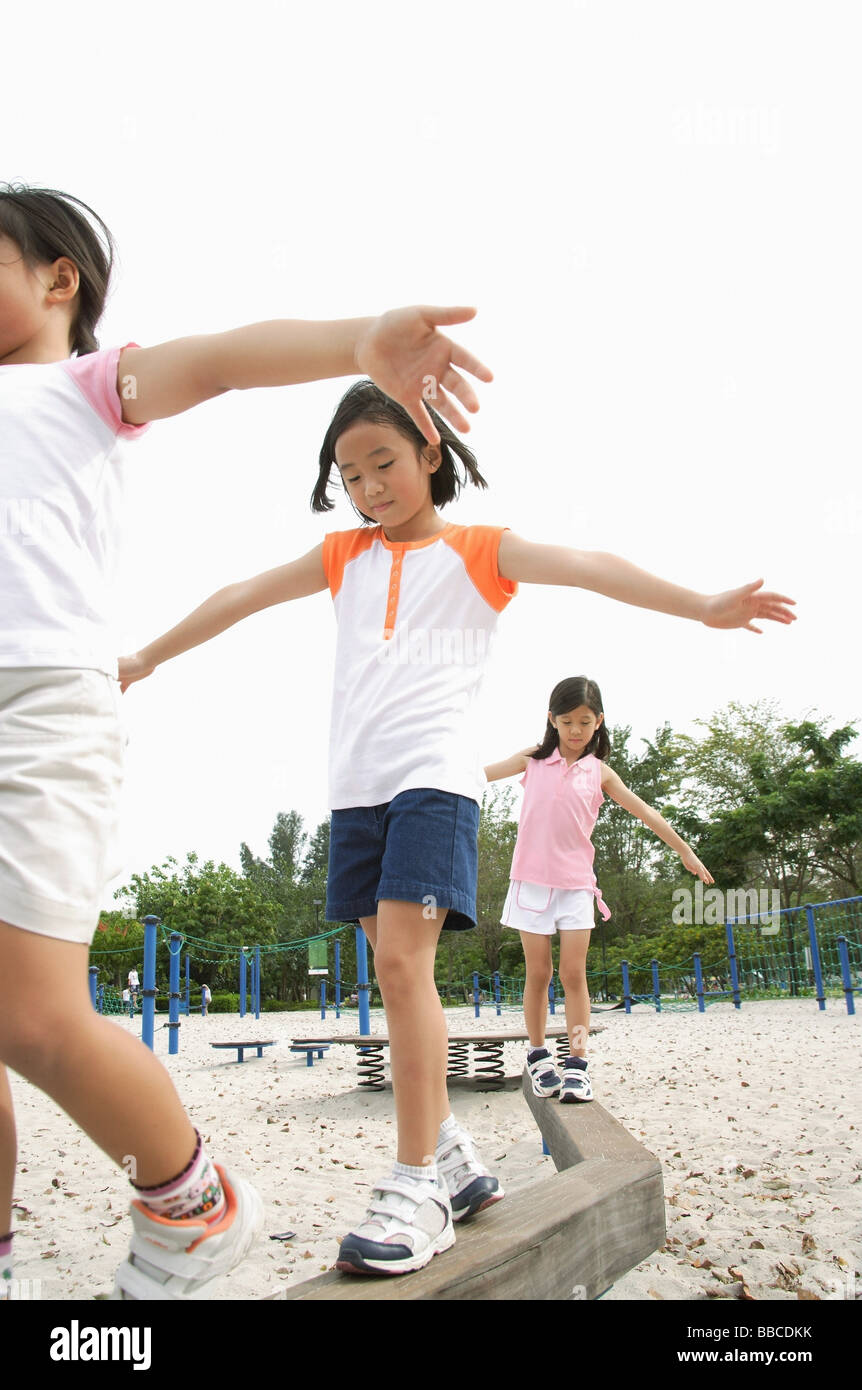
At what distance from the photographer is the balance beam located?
1664 mm

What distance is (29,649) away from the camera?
1.41 m

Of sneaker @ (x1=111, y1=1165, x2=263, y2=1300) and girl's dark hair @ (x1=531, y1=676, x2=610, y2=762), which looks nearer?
sneaker @ (x1=111, y1=1165, x2=263, y2=1300)

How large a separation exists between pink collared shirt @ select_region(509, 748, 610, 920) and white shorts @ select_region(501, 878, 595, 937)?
0.04 metres

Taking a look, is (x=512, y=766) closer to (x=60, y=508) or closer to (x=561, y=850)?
(x=561, y=850)

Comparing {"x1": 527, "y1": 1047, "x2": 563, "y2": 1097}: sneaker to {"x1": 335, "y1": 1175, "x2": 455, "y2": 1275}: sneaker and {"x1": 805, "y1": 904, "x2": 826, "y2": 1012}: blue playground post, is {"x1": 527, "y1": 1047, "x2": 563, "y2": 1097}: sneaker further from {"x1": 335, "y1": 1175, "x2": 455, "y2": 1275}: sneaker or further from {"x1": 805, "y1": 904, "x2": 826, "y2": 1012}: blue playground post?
{"x1": 805, "y1": 904, "x2": 826, "y2": 1012}: blue playground post

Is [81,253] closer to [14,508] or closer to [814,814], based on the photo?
[14,508]

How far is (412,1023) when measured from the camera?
205 centimetres

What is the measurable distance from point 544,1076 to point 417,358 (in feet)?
11.0

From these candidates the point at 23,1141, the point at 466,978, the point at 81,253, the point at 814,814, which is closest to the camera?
the point at 81,253

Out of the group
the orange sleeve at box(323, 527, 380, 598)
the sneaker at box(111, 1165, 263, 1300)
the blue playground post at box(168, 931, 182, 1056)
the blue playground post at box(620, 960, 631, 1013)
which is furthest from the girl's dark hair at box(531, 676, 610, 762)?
the blue playground post at box(620, 960, 631, 1013)
